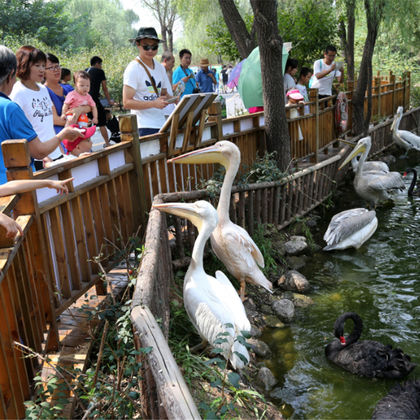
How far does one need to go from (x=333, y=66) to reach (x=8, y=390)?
9.39 meters

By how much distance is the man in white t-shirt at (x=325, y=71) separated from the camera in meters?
10.1

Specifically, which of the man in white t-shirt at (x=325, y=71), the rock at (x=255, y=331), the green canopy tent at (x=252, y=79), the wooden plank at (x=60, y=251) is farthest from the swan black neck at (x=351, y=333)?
the man in white t-shirt at (x=325, y=71)

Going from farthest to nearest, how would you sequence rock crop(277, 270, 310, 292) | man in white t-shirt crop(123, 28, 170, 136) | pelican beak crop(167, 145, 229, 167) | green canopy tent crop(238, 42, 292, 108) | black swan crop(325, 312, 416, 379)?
green canopy tent crop(238, 42, 292, 108)
rock crop(277, 270, 310, 292)
man in white t-shirt crop(123, 28, 170, 136)
pelican beak crop(167, 145, 229, 167)
black swan crop(325, 312, 416, 379)

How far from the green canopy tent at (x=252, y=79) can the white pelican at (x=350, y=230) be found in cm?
251

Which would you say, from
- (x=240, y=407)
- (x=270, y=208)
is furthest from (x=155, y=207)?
(x=270, y=208)

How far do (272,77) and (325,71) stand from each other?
3.50 meters

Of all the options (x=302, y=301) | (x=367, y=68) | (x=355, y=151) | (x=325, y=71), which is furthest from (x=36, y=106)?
(x=367, y=68)

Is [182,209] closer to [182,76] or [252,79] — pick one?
[252,79]

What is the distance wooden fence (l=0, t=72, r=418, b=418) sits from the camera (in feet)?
7.79

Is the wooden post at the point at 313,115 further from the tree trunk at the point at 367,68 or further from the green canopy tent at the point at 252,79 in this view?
the tree trunk at the point at 367,68

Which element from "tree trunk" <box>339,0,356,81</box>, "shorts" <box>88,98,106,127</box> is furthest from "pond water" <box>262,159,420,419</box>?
"tree trunk" <box>339,0,356,81</box>

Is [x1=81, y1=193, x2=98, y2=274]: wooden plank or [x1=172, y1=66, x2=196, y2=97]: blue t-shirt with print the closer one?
[x1=81, y1=193, x2=98, y2=274]: wooden plank

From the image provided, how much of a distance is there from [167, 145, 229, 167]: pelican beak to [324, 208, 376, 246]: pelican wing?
8.15 ft

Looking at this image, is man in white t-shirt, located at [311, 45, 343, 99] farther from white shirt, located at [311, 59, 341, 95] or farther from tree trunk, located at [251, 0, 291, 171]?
tree trunk, located at [251, 0, 291, 171]
